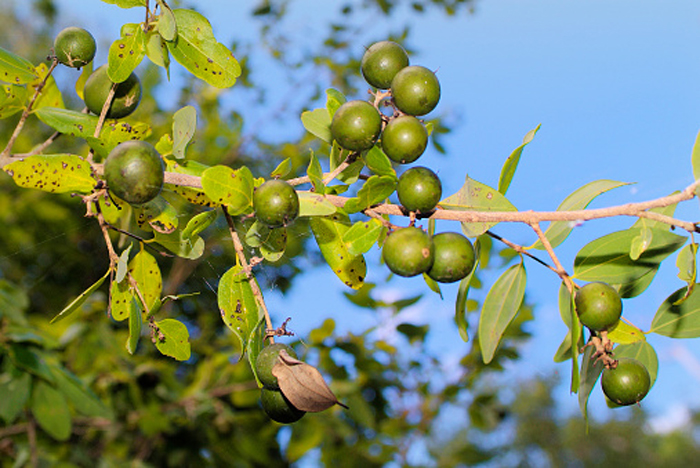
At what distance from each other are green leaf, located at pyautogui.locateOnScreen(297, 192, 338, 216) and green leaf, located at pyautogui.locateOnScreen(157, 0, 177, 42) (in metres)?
0.56

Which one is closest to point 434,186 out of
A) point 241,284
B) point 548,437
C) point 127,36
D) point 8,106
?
point 241,284

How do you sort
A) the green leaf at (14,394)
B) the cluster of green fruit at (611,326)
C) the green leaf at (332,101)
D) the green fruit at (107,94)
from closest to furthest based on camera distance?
the cluster of green fruit at (611,326), the green leaf at (332,101), the green fruit at (107,94), the green leaf at (14,394)

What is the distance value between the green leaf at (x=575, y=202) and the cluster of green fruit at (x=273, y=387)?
2.33 feet

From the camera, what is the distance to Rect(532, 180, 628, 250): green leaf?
1.38 m

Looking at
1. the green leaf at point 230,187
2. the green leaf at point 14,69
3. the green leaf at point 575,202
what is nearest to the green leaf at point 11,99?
the green leaf at point 14,69

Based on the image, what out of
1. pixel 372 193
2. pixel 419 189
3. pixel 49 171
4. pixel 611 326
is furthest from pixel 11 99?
pixel 611 326

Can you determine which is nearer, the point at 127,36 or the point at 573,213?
the point at 573,213

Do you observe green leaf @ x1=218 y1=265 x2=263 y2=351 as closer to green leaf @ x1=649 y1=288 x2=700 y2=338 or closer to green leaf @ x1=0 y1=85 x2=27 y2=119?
green leaf @ x1=0 y1=85 x2=27 y2=119

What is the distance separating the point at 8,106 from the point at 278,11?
12.4 ft

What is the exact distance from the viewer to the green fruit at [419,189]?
1.25 metres

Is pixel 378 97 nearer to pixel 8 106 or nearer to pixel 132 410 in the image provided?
pixel 8 106

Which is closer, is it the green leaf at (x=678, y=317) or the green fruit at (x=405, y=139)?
the green fruit at (x=405, y=139)

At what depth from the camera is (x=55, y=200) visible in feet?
21.2

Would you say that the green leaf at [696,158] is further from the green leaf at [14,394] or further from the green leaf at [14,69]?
the green leaf at [14,394]
